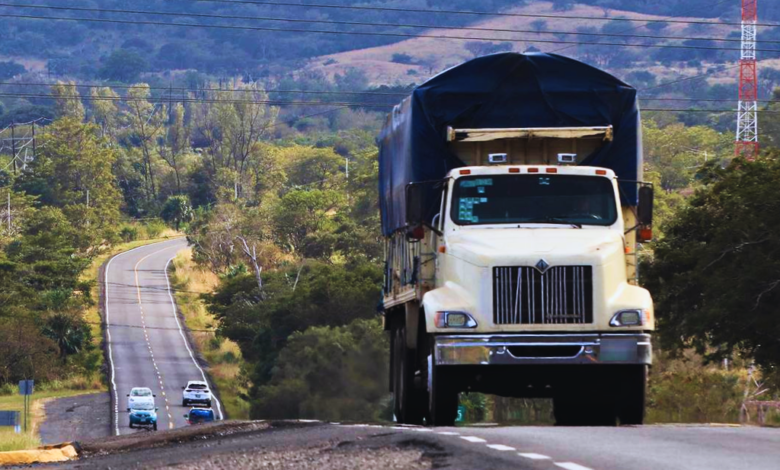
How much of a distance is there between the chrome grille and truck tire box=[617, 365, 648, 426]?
85 centimetres

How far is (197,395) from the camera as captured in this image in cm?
7338

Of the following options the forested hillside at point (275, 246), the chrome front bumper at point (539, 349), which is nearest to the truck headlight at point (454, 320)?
the chrome front bumper at point (539, 349)

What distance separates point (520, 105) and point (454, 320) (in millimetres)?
3222

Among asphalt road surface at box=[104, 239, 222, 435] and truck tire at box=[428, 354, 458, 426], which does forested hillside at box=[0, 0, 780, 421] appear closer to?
asphalt road surface at box=[104, 239, 222, 435]

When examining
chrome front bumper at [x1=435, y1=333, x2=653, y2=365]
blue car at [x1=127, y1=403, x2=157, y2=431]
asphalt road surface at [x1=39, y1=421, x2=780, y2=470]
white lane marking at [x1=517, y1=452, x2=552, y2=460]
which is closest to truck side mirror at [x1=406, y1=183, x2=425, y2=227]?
chrome front bumper at [x1=435, y1=333, x2=653, y2=365]

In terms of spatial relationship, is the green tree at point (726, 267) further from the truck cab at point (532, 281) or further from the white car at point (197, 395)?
the white car at point (197, 395)

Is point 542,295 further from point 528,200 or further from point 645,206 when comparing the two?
point 645,206

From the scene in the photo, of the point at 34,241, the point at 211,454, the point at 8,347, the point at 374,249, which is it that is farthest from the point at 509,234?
the point at 34,241

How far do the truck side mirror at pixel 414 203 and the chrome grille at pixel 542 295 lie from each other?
49.9 inches

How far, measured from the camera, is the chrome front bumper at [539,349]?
1716 cm

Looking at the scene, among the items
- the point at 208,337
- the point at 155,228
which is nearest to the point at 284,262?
the point at 208,337

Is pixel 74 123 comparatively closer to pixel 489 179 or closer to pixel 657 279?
pixel 657 279

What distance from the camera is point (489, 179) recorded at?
18.1m

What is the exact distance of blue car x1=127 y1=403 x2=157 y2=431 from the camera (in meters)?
65.3
